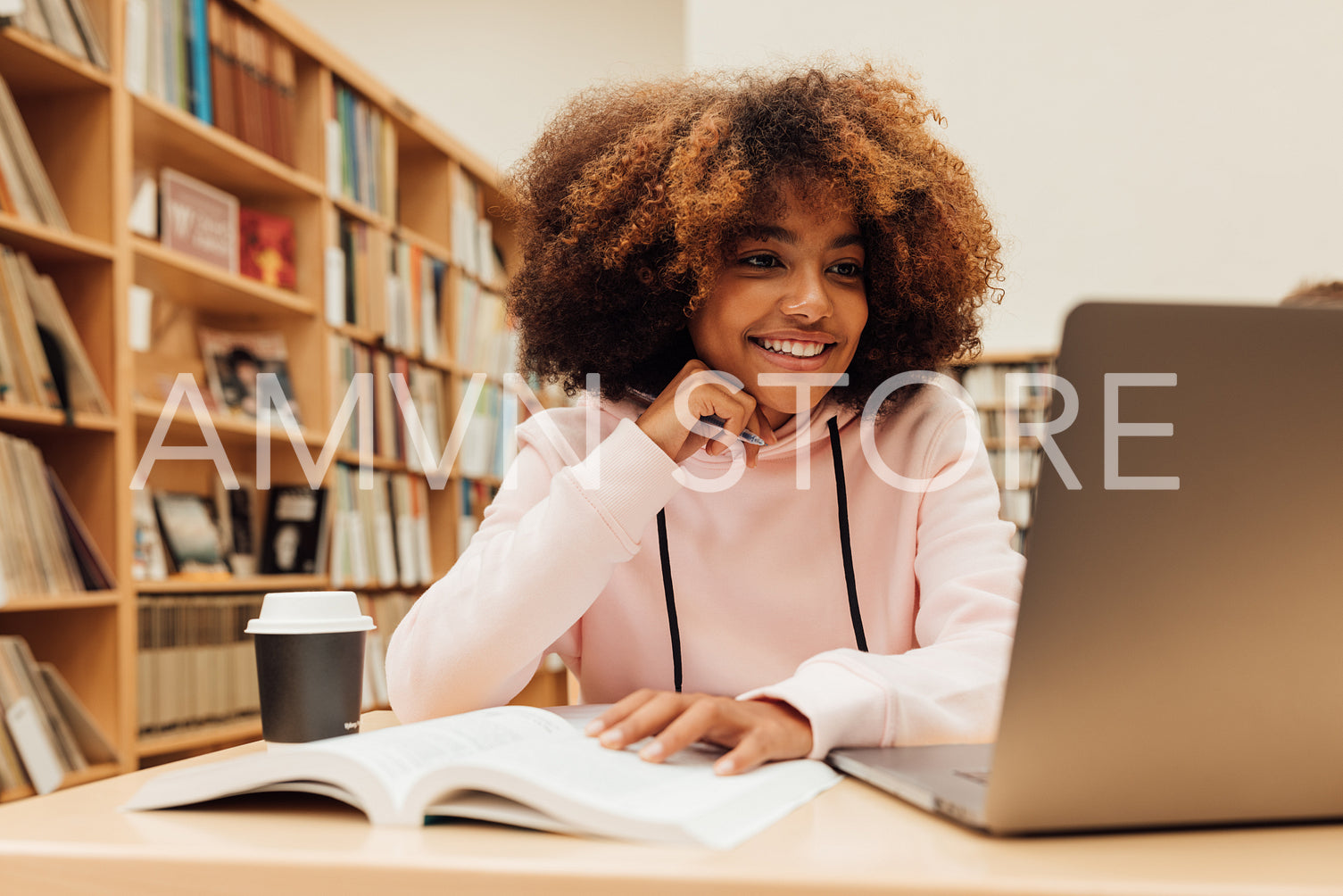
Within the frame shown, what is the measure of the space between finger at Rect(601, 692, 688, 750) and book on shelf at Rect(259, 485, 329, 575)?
265 centimetres

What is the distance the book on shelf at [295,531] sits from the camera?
306cm

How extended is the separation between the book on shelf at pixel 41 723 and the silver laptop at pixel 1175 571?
2.12 metres

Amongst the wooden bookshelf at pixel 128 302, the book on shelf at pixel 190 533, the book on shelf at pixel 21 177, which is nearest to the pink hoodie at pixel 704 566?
the wooden bookshelf at pixel 128 302

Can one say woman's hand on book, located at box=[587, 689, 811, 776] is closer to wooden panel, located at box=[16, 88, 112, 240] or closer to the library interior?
the library interior

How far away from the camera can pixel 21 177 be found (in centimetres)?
218

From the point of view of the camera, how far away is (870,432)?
1238 mm

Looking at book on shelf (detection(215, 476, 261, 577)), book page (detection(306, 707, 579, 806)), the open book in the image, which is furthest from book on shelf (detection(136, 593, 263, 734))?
the open book

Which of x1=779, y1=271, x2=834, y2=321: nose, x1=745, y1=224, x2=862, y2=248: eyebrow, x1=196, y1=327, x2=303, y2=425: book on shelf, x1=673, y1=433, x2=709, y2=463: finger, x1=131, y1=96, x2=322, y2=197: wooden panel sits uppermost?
x1=131, y1=96, x2=322, y2=197: wooden panel

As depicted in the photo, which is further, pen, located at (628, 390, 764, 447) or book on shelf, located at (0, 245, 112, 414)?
book on shelf, located at (0, 245, 112, 414)

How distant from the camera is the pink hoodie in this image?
37.4 inches

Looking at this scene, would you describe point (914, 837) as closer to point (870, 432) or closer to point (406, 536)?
point (870, 432)

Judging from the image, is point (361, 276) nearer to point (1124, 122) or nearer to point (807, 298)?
point (807, 298)

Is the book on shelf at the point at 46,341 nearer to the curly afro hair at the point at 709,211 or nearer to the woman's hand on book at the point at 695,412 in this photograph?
the curly afro hair at the point at 709,211

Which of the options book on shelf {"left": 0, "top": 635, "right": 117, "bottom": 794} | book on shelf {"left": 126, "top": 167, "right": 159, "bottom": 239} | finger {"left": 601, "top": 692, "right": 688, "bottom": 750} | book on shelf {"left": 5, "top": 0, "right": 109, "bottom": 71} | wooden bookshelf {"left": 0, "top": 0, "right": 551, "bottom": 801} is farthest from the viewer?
book on shelf {"left": 126, "top": 167, "right": 159, "bottom": 239}
